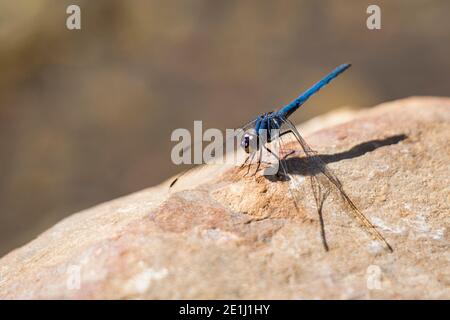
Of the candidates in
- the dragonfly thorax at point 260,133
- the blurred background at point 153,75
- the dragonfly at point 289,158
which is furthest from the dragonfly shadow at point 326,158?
the blurred background at point 153,75

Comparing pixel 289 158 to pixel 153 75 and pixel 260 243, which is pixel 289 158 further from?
pixel 153 75

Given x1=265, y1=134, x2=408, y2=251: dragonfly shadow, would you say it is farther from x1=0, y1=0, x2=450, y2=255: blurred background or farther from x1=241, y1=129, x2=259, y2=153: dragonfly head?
x1=0, y1=0, x2=450, y2=255: blurred background

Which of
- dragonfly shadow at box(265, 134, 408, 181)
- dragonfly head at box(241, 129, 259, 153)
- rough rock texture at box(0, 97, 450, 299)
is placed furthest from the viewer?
dragonfly head at box(241, 129, 259, 153)

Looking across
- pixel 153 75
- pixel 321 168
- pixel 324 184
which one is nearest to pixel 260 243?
pixel 324 184

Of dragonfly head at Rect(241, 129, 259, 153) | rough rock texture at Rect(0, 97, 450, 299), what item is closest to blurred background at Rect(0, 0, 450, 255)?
rough rock texture at Rect(0, 97, 450, 299)

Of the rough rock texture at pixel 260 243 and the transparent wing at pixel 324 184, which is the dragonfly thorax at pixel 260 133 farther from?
the rough rock texture at pixel 260 243
